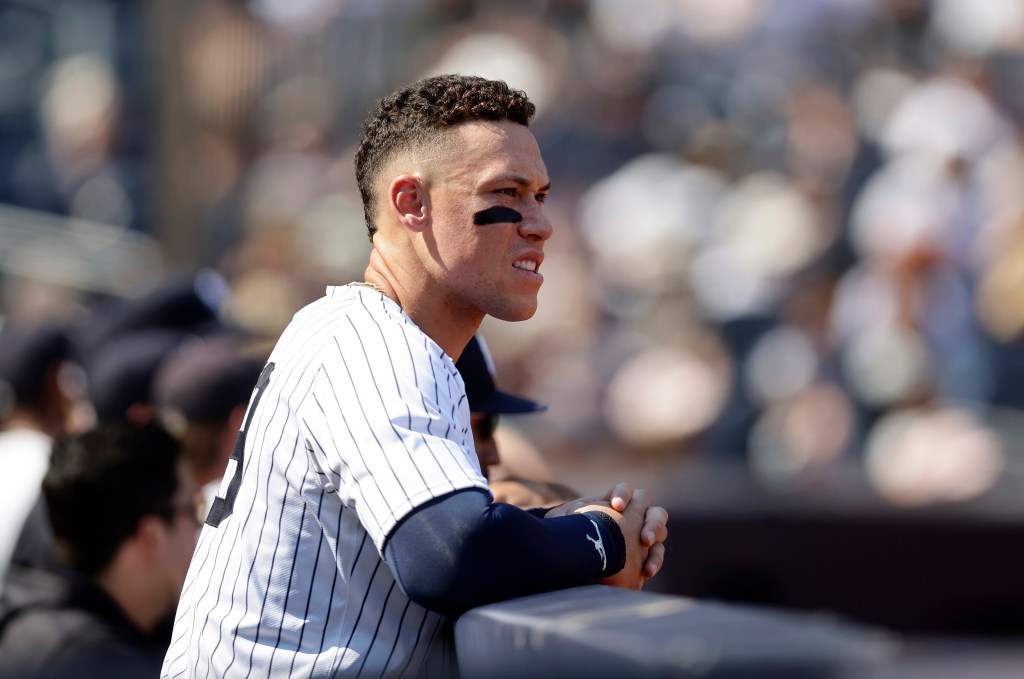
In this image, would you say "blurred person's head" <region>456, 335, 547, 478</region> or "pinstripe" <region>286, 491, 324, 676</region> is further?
"blurred person's head" <region>456, 335, 547, 478</region>

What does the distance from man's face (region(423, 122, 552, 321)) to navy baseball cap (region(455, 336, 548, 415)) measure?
0.39 m

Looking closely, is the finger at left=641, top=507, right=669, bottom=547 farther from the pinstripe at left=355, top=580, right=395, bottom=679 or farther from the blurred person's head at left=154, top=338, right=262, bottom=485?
the blurred person's head at left=154, top=338, right=262, bottom=485

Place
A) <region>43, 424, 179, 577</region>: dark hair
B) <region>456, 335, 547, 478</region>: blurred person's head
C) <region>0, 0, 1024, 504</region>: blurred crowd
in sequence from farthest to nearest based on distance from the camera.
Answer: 1. <region>0, 0, 1024, 504</region>: blurred crowd
2. <region>43, 424, 179, 577</region>: dark hair
3. <region>456, 335, 547, 478</region>: blurred person's head

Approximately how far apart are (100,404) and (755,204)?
4764mm

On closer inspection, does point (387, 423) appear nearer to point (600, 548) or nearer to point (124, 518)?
point (600, 548)

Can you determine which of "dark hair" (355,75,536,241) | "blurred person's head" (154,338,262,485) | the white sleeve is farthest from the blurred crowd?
the white sleeve

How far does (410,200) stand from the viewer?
2.42 m

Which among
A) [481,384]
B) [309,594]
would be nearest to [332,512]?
[309,594]

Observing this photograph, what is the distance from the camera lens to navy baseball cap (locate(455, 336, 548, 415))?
2.79 m

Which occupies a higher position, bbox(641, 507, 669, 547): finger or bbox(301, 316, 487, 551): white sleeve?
bbox(301, 316, 487, 551): white sleeve

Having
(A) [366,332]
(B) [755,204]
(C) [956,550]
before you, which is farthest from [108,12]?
(A) [366,332]

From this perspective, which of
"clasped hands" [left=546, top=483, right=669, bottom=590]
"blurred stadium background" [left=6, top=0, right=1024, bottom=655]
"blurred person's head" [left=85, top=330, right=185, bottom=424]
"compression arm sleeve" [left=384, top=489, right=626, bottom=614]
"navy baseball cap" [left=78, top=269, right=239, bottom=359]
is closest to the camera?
"compression arm sleeve" [left=384, top=489, right=626, bottom=614]

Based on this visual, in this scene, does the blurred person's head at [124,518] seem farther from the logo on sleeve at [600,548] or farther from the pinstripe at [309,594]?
the logo on sleeve at [600,548]

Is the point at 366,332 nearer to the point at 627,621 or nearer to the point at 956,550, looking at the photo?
the point at 627,621
